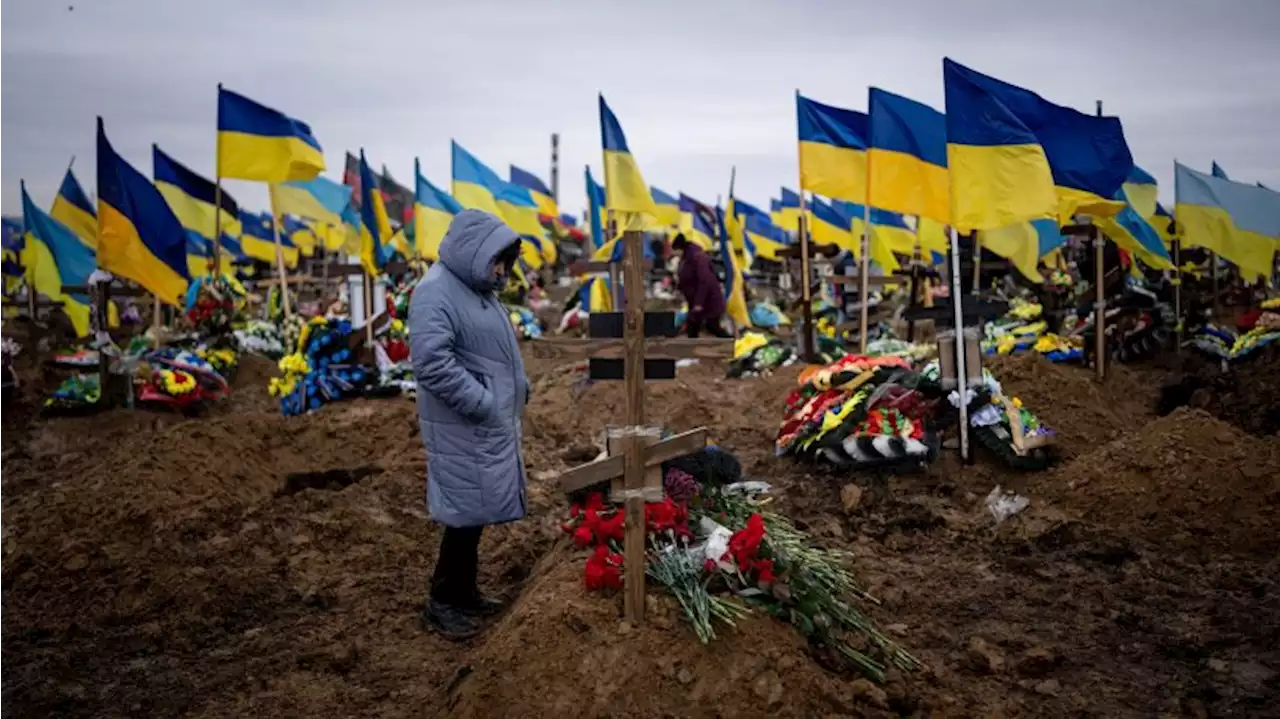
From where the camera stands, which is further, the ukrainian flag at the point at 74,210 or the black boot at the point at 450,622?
the ukrainian flag at the point at 74,210

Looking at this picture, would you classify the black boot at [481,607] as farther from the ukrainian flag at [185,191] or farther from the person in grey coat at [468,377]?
the ukrainian flag at [185,191]

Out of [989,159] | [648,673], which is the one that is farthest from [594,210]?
[648,673]

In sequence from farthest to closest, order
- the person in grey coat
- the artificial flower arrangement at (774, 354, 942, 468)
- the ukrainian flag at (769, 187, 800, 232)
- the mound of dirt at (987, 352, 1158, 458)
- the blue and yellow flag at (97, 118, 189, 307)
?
1. the ukrainian flag at (769, 187, 800, 232)
2. the blue and yellow flag at (97, 118, 189, 307)
3. the mound of dirt at (987, 352, 1158, 458)
4. the artificial flower arrangement at (774, 354, 942, 468)
5. the person in grey coat

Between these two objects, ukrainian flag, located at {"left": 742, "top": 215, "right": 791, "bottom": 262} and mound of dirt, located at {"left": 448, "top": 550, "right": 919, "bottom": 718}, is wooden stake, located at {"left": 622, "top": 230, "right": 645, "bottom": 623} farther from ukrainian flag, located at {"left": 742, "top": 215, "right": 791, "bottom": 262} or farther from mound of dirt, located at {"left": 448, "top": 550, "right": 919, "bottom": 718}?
ukrainian flag, located at {"left": 742, "top": 215, "right": 791, "bottom": 262}

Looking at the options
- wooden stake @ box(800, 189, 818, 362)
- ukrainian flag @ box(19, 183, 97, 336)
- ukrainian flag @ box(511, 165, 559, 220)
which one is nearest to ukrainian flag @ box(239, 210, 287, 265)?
ukrainian flag @ box(511, 165, 559, 220)

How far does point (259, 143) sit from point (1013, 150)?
320 inches

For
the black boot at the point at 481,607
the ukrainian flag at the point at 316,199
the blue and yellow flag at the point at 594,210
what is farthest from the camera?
the blue and yellow flag at the point at 594,210

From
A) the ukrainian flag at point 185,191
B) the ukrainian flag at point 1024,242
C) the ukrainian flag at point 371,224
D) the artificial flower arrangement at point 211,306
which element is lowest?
the artificial flower arrangement at point 211,306

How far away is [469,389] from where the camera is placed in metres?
4.30

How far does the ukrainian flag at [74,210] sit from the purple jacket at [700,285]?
27.7ft

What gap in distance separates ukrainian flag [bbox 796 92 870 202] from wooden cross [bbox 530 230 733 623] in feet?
23.3

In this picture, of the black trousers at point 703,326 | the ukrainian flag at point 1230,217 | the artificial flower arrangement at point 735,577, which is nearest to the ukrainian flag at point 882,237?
the black trousers at point 703,326

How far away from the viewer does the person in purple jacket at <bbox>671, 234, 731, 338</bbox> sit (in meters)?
13.4

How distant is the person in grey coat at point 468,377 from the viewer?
430 centimetres
